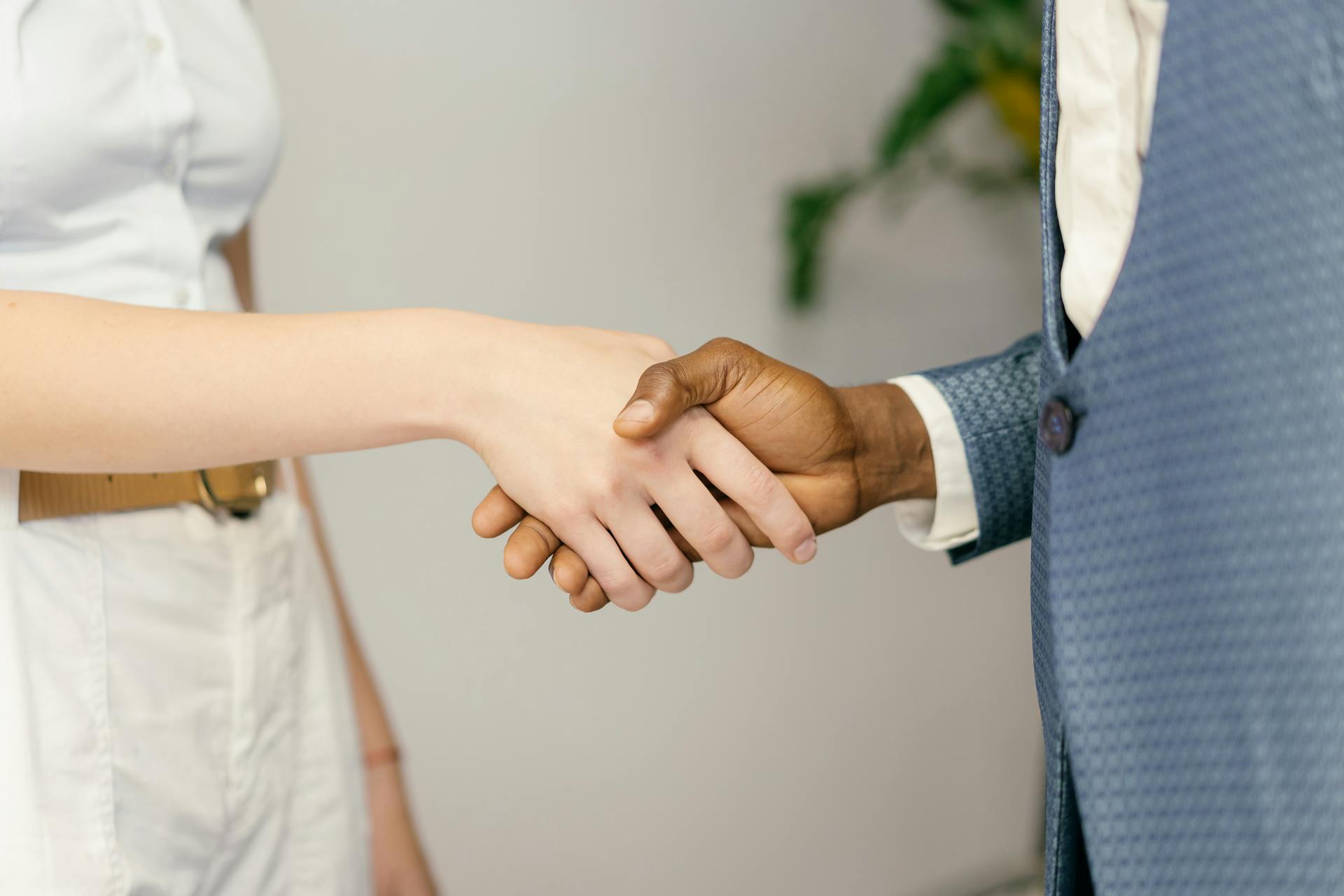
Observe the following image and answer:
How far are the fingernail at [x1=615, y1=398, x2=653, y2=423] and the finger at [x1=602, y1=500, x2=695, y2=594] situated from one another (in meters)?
0.09

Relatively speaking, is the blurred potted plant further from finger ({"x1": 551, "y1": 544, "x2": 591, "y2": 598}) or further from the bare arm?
finger ({"x1": 551, "y1": 544, "x2": 591, "y2": 598})

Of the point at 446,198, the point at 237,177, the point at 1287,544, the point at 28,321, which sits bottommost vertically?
the point at 1287,544

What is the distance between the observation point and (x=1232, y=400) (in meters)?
0.46

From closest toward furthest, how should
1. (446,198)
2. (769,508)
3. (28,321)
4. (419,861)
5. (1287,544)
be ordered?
(1287,544) < (28,321) < (769,508) < (419,861) < (446,198)

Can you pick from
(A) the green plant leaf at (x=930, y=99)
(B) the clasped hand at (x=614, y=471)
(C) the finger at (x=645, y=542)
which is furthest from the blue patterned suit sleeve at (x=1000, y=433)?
(A) the green plant leaf at (x=930, y=99)

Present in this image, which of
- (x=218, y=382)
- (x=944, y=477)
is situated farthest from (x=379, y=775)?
(x=944, y=477)

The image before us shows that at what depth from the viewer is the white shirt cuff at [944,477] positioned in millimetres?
874

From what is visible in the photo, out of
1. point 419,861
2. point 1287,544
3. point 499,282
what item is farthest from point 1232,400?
point 499,282

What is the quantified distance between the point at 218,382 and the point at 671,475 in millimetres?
302

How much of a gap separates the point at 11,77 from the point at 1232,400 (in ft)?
2.45

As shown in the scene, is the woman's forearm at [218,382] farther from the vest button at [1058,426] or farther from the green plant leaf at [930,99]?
the green plant leaf at [930,99]

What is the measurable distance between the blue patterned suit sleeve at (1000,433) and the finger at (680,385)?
0.22m

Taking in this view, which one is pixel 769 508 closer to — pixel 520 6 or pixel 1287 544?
pixel 1287 544

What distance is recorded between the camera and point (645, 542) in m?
0.73
